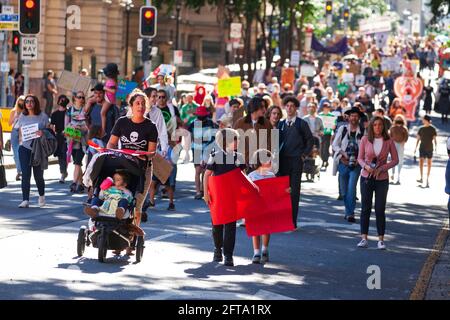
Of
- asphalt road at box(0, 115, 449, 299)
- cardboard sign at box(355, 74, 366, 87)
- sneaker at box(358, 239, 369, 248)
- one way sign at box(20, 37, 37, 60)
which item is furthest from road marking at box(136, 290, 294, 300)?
cardboard sign at box(355, 74, 366, 87)

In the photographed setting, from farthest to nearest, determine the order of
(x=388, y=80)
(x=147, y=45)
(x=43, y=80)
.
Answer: (x=388, y=80) < (x=43, y=80) < (x=147, y=45)

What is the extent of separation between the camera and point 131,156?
1599 centimetres

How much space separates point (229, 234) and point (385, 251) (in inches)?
133

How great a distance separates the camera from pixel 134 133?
1631 cm

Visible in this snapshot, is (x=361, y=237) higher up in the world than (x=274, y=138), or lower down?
lower down

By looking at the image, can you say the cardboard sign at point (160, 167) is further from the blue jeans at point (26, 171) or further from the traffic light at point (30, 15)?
the traffic light at point (30, 15)

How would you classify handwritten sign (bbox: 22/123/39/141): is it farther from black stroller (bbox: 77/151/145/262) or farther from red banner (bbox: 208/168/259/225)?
red banner (bbox: 208/168/259/225)

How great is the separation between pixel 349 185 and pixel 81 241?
7414 mm

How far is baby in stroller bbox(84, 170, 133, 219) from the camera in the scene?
15.5 meters

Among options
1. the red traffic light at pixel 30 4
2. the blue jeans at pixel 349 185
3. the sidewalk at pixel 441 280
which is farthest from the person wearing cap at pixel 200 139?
the red traffic light at pixel 30 4

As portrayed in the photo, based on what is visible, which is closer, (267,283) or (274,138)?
(267,283)
